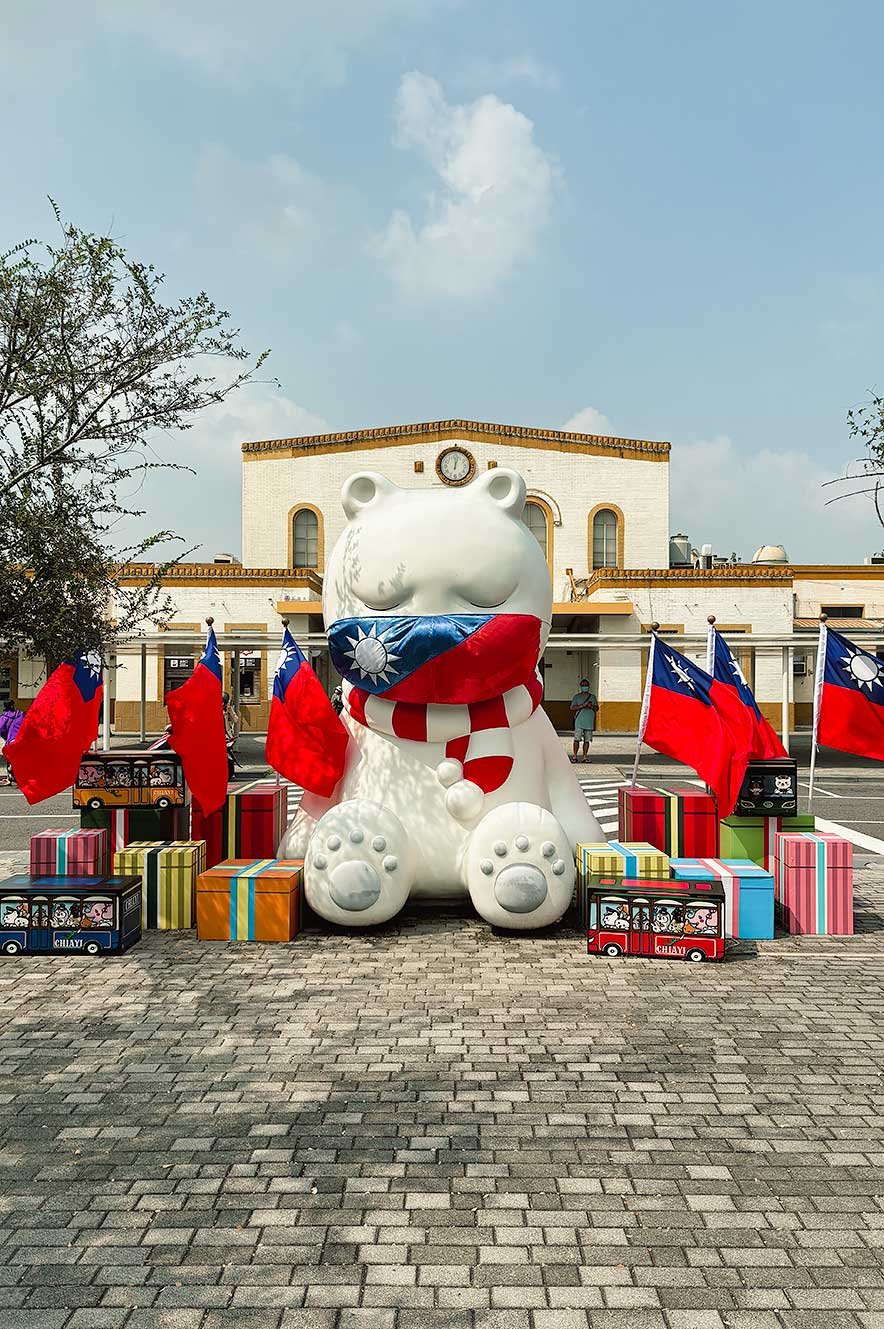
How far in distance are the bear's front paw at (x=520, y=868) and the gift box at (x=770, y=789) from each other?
1.75 metres

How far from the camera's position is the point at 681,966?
608 centimetres

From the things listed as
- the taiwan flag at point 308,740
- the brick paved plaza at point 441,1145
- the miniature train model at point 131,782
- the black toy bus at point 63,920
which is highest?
the taiwan flag at point 308,740

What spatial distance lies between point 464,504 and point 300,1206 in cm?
481

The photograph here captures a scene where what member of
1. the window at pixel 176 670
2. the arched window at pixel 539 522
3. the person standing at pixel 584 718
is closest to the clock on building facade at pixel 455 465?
the arched window at pixel 539 522

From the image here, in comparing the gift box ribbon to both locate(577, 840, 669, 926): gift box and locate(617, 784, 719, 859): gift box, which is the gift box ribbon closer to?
locate(577, 840, 669, 926): gift box

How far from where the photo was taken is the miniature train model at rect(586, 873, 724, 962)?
6137 mm

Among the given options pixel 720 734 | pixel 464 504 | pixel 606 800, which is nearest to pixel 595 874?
pixel 720 734

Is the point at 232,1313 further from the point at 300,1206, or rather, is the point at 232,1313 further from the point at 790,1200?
the point at 790,1200

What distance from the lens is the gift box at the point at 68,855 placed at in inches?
284

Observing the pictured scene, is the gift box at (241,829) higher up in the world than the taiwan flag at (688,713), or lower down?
lower down

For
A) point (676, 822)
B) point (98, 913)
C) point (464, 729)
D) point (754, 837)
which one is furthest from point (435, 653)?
point (754, 837)

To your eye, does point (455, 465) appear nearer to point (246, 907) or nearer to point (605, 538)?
point (605, 538)

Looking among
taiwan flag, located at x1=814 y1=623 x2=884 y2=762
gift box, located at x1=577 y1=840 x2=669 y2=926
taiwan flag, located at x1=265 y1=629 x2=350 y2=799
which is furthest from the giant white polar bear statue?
taiwan flag, located at x1=814 y1=623 x2=884 y2=762

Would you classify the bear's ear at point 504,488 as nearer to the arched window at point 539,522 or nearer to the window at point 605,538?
the arched window at point 539,522
